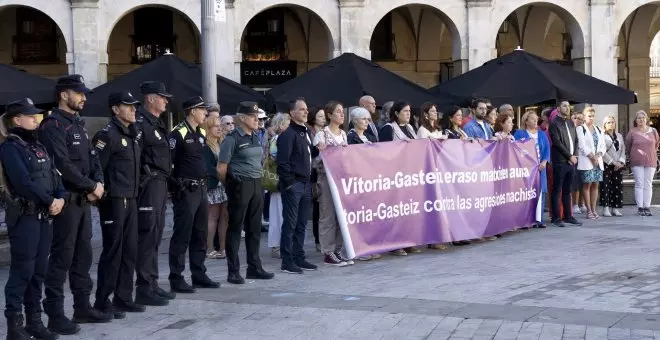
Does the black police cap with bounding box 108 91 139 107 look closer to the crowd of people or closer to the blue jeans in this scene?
the crowd of people

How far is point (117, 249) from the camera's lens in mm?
9172

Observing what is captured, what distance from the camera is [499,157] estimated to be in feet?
48.4

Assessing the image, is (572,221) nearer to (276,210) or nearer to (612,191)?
(612,191)

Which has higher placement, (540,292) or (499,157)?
(499,157)

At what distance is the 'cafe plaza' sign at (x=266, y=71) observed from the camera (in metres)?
27.9

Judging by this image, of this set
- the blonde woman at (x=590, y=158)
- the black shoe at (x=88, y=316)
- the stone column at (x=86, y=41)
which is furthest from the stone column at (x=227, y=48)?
the black shoe at (x=88, y=316)

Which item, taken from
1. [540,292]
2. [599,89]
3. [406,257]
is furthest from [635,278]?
[599,89]

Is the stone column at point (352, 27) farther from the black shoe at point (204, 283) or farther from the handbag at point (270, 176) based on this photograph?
the black shoe at point (204, 283)

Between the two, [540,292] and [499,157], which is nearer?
[540,292]

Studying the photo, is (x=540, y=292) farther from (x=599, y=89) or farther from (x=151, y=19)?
(x=151, y=19)

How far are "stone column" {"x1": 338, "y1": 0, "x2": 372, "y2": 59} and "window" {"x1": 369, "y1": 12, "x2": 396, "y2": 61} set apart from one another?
4603mm

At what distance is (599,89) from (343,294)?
413 inches

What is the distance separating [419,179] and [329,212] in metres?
1.52

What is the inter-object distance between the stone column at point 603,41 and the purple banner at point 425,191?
11.1m
